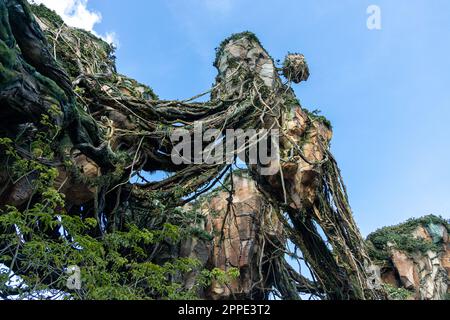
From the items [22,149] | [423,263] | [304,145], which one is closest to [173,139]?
[304,145]

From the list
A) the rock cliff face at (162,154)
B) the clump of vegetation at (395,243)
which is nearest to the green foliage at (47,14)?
the rock cliff face at (162,154)

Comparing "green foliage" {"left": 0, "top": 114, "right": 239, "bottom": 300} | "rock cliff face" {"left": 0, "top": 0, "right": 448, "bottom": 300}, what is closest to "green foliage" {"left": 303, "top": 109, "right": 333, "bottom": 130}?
"rock cliff face" {"left": 0, "top": 0, "right": 448, "bottom": 300}

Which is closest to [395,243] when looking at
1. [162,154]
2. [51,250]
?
[162,154]

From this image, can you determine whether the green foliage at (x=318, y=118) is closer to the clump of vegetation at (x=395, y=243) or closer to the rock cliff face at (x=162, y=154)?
the rock cliff face at (x=162, y=154)

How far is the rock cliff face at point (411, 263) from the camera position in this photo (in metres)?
10.1

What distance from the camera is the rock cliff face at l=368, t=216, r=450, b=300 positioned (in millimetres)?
10070

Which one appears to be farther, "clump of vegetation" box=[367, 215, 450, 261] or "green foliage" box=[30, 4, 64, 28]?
"clump of vegetation" box=[367, 215, 450, 261]

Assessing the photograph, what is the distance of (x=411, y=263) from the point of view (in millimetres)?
10172

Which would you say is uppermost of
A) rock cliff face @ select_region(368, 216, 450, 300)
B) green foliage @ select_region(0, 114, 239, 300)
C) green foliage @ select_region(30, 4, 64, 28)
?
green foliage @ select_region(30, 4, 64, 28)

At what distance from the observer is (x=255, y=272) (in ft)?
28.3

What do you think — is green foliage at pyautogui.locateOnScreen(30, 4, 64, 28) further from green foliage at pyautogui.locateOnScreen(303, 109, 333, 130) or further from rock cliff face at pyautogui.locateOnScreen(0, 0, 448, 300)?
green foliage at pyautogui.locateOnScreen(303, 109, 333, 130)

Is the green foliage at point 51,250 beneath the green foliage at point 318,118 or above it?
beneath

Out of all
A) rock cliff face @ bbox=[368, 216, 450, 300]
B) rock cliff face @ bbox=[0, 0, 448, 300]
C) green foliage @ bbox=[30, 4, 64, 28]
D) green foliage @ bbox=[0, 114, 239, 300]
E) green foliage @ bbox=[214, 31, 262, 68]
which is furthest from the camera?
rock cliff face @ bbox=[368, 216, 450, 300]

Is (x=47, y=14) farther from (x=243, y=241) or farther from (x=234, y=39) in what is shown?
(x=243, y=241)
